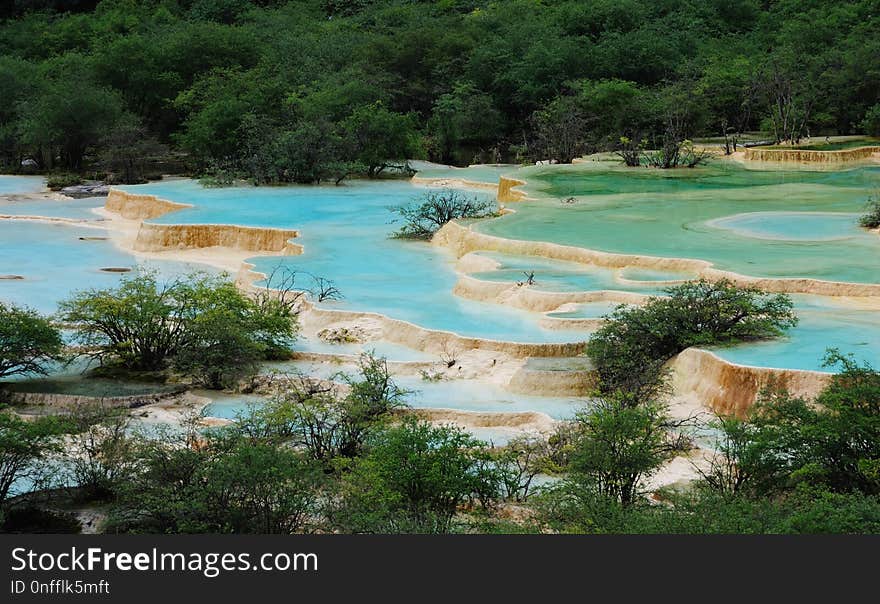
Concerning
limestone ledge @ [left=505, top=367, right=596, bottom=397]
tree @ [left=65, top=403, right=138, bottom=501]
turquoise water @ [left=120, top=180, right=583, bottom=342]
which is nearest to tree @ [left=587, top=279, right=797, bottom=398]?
limestone ledge @ [left=505, top=367, right=596, bottom=397]

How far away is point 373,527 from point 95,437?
4.39 m

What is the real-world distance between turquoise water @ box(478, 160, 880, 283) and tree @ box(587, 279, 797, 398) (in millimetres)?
2680

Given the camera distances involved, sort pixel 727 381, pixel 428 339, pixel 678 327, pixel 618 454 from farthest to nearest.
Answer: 1. pixel 428 339
2. pixel 678 327
3. pixel 727 381
4. pixel 618 454

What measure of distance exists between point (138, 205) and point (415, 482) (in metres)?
19.6

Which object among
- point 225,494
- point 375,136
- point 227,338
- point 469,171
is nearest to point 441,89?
point 469,171

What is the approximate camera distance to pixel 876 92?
3556 centimetres

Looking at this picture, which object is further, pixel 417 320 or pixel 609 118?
pixel 609 118

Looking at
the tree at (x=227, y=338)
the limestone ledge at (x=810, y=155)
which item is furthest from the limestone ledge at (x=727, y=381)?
the limestone ledge at (x=810, y=155)

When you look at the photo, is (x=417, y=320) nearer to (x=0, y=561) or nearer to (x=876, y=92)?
(x=0, y=561)

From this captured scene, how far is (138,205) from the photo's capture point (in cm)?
2812

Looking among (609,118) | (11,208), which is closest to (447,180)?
(609,118)

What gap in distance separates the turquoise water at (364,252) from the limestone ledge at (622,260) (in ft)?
1.58

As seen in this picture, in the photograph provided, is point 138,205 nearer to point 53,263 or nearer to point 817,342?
point 53,263

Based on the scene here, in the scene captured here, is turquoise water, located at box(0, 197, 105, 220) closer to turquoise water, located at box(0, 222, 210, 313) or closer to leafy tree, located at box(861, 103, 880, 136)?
turquoise water, located at box(0, 222, 210, 313)
